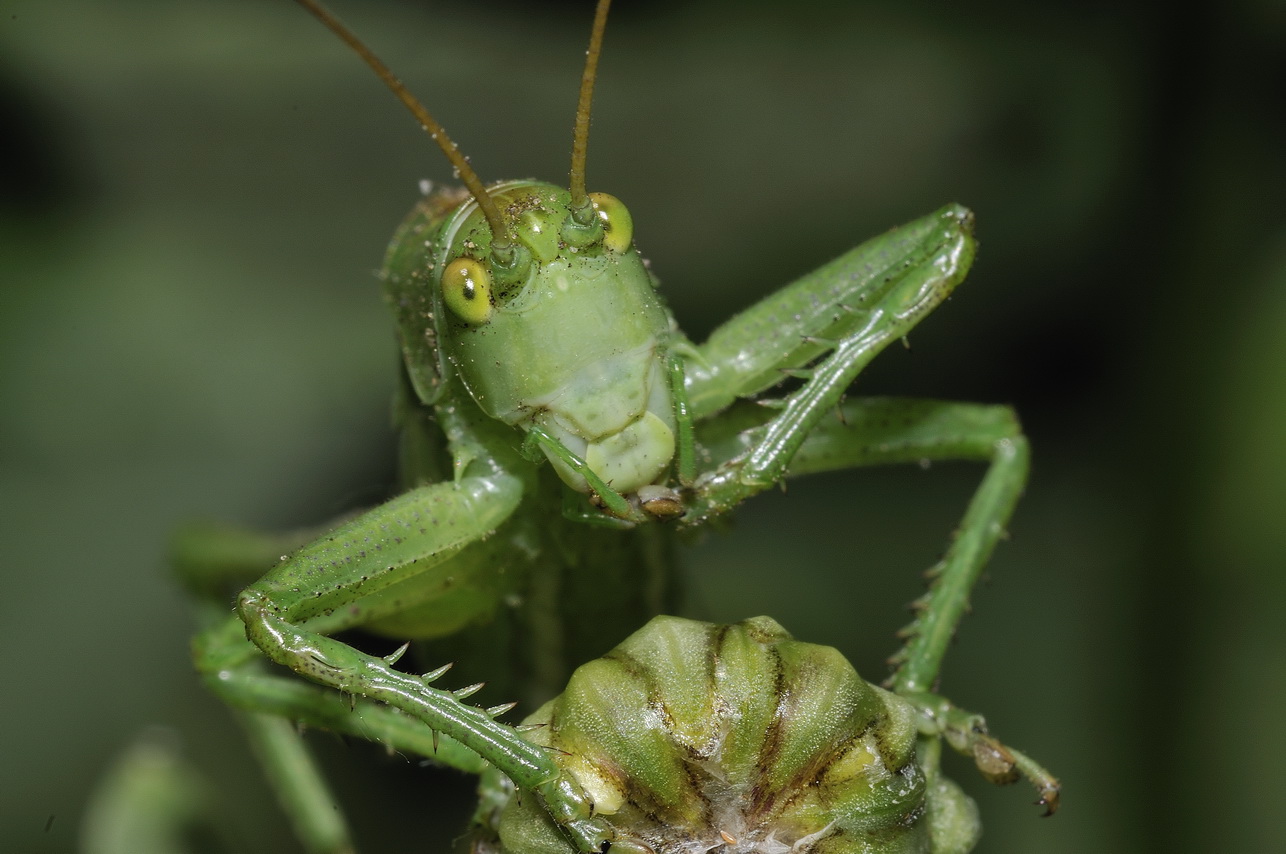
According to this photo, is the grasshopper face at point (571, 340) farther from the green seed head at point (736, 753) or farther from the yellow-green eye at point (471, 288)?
the green seed head at point (736, 753)

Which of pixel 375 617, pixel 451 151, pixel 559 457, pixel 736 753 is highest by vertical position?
pixel 451 151

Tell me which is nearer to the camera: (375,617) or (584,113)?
(584,113)

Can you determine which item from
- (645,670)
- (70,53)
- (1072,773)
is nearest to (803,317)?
(645,670)

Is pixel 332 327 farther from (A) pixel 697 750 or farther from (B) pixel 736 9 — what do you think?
(A) pixel 697 750

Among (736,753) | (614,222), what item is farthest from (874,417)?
(736,753)

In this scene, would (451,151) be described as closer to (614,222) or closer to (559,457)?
(614,222)

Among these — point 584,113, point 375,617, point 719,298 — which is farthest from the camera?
point 719,298

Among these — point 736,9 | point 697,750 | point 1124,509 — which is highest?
point 736,9
